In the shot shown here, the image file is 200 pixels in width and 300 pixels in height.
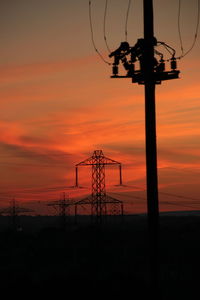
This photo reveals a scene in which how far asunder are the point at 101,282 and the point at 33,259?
41.3m

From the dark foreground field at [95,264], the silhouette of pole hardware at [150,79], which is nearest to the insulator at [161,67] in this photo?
the silhouette of pole hardware at [150,79]

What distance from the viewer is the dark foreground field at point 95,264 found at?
3375 centimetres

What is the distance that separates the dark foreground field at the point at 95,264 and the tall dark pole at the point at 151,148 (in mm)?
2072

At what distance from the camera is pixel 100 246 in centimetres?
8294

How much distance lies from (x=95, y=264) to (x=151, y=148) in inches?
1557

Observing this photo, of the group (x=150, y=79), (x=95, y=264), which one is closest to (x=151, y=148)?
(x=150, y=79)

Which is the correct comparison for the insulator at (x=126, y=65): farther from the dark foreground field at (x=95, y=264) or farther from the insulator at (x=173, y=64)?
the dark foreground field at (x=95, y=264)

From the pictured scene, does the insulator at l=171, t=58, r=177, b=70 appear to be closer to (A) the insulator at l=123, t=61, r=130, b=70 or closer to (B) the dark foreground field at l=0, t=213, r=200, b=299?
(A) the insulator at l=123, t=61, r=130, b=70

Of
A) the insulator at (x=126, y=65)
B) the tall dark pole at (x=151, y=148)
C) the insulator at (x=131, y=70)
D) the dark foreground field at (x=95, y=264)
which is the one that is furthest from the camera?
the dark foreground field at (x=95, y=264)

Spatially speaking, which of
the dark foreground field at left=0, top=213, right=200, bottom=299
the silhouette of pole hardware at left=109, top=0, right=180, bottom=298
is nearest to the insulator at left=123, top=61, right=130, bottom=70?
the silhouette of pole hardware at left=109, top=0, right=180, bottom=298

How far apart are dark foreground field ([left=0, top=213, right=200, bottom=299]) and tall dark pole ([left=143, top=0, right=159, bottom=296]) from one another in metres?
2.07

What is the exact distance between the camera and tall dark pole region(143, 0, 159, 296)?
25422 mm

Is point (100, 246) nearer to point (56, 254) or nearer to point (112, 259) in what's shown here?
point (56, 254)

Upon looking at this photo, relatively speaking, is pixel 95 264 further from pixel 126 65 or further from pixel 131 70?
pixel 131 70
